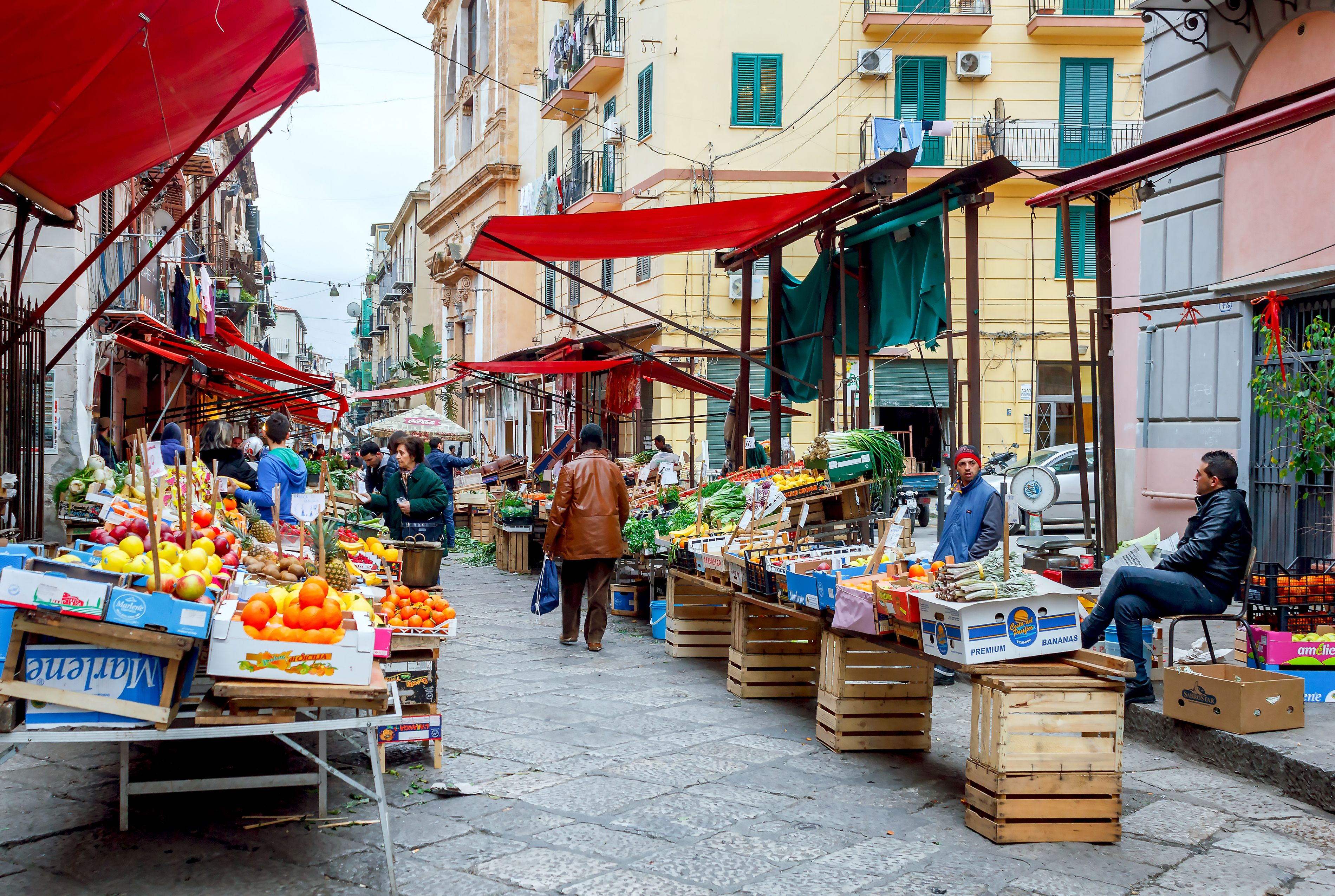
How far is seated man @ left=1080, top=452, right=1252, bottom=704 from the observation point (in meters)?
6.11

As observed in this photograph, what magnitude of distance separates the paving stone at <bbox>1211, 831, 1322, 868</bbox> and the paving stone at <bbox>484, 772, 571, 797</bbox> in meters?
2.83

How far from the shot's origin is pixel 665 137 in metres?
22.3

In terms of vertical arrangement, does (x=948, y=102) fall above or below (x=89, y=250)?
above

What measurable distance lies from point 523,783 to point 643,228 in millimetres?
4847

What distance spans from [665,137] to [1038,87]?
768 centimetres

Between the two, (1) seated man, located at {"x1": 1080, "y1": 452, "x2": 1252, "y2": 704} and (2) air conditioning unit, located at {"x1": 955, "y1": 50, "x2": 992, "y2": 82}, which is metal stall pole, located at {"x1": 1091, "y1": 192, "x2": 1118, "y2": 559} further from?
(2) air conditioning unit, located at {"x1": 955, "y1": 50, "x2": 992, "y2": 82}

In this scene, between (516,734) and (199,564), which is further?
(516,734)

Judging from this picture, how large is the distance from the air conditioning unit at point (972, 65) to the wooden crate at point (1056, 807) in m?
20.1

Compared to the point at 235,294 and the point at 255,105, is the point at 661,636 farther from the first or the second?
the point at 235,294

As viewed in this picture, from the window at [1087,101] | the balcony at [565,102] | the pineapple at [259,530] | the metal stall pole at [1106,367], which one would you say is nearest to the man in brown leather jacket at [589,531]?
the pineapple at [259,530]

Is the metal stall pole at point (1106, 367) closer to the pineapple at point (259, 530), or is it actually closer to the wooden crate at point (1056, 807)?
the wooden crate at point (1056, 807)

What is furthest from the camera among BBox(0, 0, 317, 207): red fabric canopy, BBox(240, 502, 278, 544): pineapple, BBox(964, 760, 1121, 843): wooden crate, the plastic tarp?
the plastic tarp

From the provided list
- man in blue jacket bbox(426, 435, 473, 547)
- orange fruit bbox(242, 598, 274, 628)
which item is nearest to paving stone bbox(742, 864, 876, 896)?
orange fruit bbox(242, 598, 274, 628)

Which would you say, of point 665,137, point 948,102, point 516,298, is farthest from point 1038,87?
point 516,298
